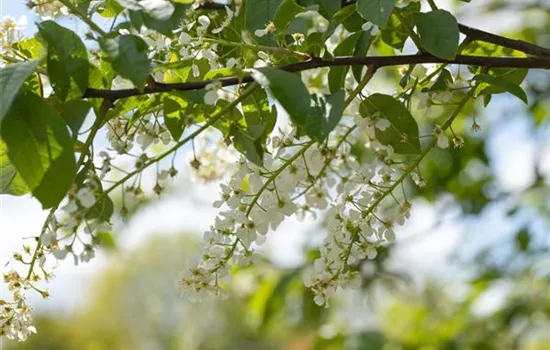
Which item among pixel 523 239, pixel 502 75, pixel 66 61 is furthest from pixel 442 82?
pixel 523 239

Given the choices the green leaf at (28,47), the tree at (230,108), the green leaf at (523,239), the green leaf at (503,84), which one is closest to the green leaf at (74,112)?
the tree at (230,108)

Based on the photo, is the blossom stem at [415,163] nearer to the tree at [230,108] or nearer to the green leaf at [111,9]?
the tree at [230,108]

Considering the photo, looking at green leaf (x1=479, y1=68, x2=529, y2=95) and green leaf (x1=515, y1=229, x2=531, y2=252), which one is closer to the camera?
green leaf (x1=479, y1=68, x2=529, y2=95)

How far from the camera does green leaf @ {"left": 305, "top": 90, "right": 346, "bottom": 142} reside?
0.47 m

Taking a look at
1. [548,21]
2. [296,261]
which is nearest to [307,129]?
A: [296,261]

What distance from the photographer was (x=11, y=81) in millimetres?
449

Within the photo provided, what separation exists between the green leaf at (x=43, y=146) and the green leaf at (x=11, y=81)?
0.06 ft

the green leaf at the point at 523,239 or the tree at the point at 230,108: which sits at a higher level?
the green leaf at the point at 523,239

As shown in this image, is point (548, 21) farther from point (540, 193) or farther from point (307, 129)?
point (307, 129)

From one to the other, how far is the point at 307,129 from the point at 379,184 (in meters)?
0.15

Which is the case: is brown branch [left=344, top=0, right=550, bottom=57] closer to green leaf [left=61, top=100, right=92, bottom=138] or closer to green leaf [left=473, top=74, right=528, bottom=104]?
green leaf [left=473, top=74, right=528, bottom=104]

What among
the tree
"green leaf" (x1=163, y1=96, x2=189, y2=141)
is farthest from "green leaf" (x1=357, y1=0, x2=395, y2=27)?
"green leaf" (x1=163, y1=96, x2=189, y2=141)

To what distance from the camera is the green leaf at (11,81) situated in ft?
1.43

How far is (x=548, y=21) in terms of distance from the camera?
204 centimetres
